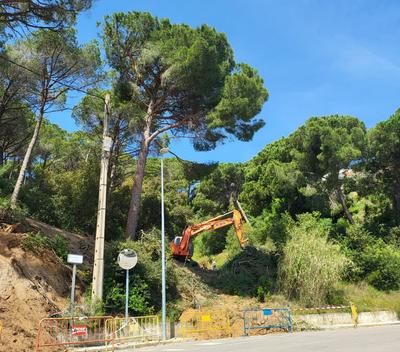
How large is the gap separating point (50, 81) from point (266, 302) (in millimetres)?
15643

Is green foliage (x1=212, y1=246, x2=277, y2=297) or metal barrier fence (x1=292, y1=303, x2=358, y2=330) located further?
green foliage (x1=212, y1=246, x2=277, y2=297)

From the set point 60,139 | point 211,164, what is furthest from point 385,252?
point 60,139

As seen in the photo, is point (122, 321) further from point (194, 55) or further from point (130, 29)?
point (130, 29)

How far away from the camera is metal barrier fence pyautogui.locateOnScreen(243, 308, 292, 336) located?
17.3 metres

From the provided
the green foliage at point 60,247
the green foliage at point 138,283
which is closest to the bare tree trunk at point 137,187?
the green foliage at point 138,283

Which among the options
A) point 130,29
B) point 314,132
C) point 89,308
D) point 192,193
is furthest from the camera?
point 192,193

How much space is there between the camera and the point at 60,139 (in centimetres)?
3769

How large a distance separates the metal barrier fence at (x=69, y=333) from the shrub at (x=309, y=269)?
10455 millimetres

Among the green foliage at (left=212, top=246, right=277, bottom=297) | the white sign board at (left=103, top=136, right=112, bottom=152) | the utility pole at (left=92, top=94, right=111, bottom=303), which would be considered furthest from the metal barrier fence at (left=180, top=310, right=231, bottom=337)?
the white sign board at (left=103, top=136, right=112, bottom=152)

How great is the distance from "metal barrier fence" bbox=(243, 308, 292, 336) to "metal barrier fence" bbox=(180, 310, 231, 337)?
807 mm

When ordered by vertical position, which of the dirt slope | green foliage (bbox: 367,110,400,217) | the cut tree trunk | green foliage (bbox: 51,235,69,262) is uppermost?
green foliage (bbox: 367,110,400,217)

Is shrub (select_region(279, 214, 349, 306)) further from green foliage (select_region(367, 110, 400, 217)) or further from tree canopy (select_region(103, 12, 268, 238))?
green foliage (select_region(367, 110, 400, 217))

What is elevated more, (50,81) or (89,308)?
(50,81)

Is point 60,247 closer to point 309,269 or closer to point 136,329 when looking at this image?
point 136,329
